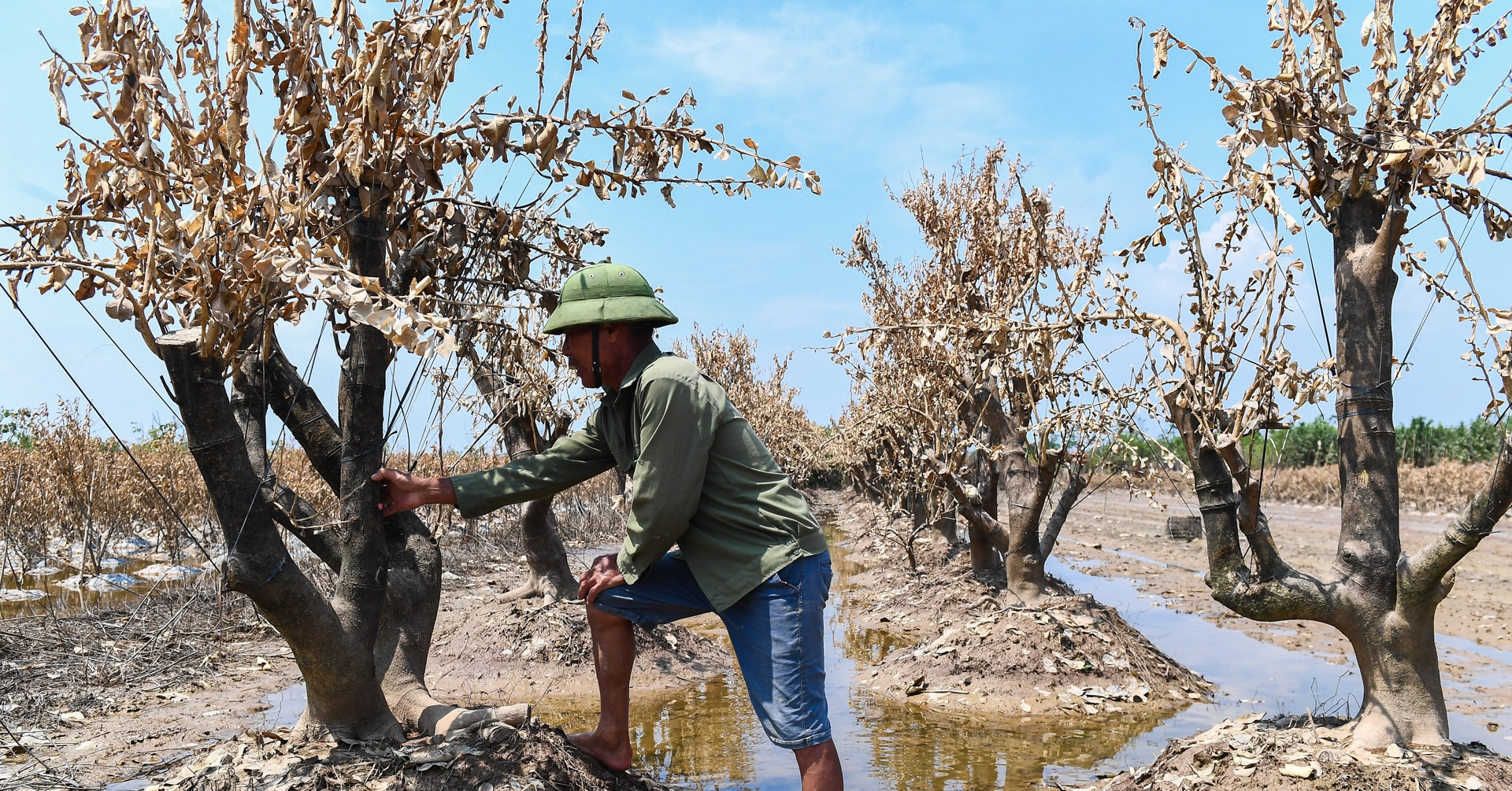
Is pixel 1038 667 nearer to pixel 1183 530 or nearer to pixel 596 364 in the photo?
pixel 596 364

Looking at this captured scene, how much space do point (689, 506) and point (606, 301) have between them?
0.81 m

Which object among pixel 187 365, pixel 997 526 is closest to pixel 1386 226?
pixel 187 365

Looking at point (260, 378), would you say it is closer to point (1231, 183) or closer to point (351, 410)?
point (351, 410)

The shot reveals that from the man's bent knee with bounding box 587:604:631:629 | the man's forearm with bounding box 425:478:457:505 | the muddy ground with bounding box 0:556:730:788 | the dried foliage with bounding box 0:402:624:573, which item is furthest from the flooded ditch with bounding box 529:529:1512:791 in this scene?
the dried foliage with bounding box 0:402:624:573

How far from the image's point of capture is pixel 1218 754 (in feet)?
13.7

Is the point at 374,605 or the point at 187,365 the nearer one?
the point at 187,365

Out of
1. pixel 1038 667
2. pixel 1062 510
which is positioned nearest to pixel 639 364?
pixel 1038 667

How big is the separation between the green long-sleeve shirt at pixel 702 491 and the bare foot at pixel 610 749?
876mm

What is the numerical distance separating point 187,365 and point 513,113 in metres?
1.45

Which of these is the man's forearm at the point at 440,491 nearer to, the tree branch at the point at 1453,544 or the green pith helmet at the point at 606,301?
the green pith helmet at the point at 606,301

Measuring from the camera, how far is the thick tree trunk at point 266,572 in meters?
3.28

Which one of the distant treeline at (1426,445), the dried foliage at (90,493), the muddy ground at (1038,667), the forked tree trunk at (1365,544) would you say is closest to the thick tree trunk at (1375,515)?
the forked tree trunk at (1365,544)

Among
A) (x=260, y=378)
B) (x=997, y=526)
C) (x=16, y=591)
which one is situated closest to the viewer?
(x=260, y=378)

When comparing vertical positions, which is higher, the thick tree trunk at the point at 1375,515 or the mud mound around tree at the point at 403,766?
the thick tree trunk at the point at 1375,515
